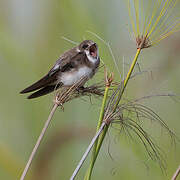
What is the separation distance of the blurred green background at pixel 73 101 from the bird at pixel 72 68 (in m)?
0.04

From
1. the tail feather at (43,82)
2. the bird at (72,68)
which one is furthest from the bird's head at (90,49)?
the tail feather at (43,82)

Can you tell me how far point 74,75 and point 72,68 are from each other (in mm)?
32

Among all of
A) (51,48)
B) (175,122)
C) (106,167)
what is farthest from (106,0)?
(106,167)

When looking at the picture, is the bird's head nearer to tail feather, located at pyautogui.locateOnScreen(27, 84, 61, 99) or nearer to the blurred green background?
the blurred green background

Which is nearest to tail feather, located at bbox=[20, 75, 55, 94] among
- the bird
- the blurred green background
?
the bird

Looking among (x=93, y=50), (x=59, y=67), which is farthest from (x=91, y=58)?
(x=59, y=67)

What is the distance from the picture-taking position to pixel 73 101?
5.63 ft

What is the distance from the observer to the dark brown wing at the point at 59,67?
1540mm

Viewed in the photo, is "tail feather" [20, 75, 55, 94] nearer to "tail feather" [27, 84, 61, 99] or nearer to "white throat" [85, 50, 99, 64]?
"tail feather" [27, 84, 61, 99]

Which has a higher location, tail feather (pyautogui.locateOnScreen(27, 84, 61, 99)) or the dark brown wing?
the dark brown wing

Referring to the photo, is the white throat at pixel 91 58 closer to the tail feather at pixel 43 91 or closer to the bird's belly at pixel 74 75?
→ the bird's belly at pixel 74 75

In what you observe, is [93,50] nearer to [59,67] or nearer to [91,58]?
[91,58]

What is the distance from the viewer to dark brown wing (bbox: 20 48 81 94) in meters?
1.54

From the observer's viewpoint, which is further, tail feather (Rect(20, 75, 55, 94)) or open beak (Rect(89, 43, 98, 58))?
open beak (Rect(89, 43, 98, 58))
